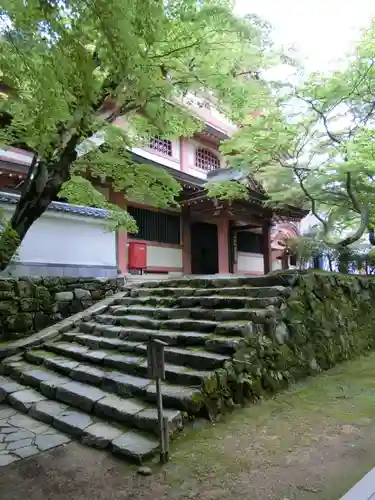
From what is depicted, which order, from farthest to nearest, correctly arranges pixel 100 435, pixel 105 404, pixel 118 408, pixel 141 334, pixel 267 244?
pixel 267 244, pixel 141 334, pixel 105 404, pixel 118 408, pixel 100 435

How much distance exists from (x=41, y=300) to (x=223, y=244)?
8.64m

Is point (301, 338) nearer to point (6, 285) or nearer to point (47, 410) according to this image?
point (47, 410)

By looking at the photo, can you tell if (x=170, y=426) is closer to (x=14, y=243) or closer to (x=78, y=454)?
(x=78, y=454)

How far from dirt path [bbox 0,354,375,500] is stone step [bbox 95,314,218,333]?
142 cm

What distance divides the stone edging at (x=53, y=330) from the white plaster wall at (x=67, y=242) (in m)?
1.17

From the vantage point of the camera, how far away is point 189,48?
4637mm

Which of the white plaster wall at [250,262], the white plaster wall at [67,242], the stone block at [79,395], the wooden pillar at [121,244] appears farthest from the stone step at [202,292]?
the white plaster wall at [250,262]

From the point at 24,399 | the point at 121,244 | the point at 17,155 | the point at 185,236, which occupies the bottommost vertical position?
the point at 24,399

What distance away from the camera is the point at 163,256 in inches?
514

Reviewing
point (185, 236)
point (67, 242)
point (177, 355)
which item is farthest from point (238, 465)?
point (185, 236)

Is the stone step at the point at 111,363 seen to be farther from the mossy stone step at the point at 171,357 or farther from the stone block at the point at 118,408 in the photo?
the stone block at the point at 118,408

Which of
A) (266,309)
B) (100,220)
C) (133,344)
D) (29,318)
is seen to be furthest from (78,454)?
(100,220)

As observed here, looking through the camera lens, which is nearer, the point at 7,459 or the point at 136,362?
the point at 7,459

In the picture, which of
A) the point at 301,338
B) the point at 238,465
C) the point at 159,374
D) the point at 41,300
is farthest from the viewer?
the point at 41,300
